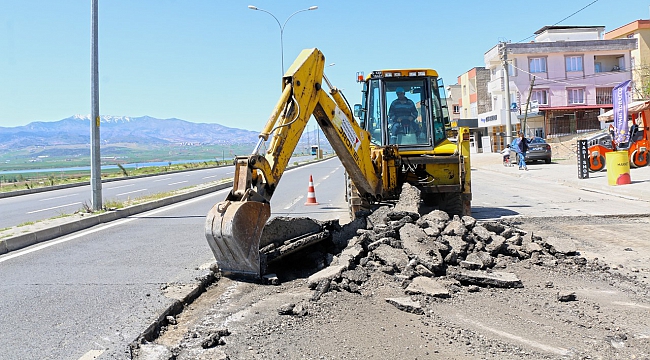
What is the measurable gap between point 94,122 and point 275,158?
30.9 feet

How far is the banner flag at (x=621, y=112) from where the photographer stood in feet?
72.3

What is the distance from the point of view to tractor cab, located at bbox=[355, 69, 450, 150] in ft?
35.4

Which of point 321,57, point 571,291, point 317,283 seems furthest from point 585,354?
point 321,57

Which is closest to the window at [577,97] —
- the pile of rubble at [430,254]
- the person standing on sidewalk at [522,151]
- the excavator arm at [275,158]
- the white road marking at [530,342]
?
the person standing on sidewalk at [522,151]

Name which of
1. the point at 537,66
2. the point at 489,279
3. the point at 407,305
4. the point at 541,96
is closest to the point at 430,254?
the point at 489,279

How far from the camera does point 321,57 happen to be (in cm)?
790

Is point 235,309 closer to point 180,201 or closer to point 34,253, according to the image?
point 34,253

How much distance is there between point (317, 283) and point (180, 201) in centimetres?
1391

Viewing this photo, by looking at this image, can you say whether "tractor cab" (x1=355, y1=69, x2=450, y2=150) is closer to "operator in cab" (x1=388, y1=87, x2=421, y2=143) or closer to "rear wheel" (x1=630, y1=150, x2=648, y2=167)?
"operator in cab" (x1=388, y1=87, x2=421, y2=143)

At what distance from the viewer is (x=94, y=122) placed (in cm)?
1447

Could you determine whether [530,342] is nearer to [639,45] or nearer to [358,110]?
[358,110]

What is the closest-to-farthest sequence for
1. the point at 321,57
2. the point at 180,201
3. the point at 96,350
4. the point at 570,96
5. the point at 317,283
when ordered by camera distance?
the point at 96,350, the point at 317,283, the point at 321,57, the point at 180,201, the point at 570,96

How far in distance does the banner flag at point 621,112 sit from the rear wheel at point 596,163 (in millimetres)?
1124

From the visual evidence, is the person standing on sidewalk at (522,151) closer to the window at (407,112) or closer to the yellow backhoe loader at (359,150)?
the yellow backhoe loader at (359,150)
